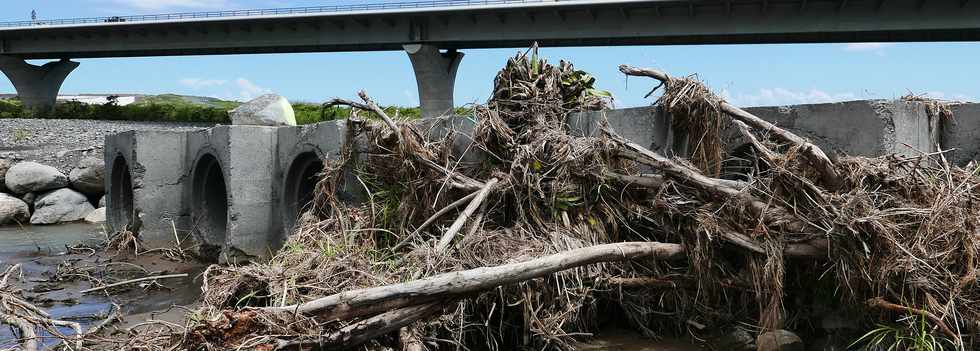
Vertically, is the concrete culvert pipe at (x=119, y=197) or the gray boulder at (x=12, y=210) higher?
the concrete culvert pipe at (x=119, y=197)

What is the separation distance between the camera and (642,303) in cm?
573

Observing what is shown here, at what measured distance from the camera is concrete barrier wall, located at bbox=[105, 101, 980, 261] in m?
5.44

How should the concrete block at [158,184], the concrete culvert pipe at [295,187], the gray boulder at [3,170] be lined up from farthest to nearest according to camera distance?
the gray boulder at [3,170], the concrete block at [158,184], the concrete culvert pipe at [295,187]

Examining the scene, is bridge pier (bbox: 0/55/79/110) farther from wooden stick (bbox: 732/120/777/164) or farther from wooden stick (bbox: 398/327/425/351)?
wooden stick (bbox: 732/120/777/164)

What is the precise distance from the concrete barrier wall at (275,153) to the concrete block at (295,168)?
11 millimetres

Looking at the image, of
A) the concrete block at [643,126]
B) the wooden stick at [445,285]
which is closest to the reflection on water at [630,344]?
the wooden stick at [445,285]

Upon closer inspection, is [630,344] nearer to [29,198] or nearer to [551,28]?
[29,198]

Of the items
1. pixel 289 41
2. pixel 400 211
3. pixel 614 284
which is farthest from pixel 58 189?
pixel 614 284

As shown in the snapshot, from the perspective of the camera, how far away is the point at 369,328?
4527mm

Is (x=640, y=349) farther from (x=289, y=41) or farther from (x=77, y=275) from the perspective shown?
(x=289, y=41)

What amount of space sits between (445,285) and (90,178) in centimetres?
1730

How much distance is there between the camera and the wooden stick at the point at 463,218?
5457 mm

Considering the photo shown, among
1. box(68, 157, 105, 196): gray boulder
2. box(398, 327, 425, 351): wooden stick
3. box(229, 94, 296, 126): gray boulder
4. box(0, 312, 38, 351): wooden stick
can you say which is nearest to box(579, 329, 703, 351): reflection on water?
box(398, 327, 425, 351): wooden stick

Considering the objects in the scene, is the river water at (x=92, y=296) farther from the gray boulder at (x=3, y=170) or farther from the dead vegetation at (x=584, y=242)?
the gray boulder at (x=3, y=170)
